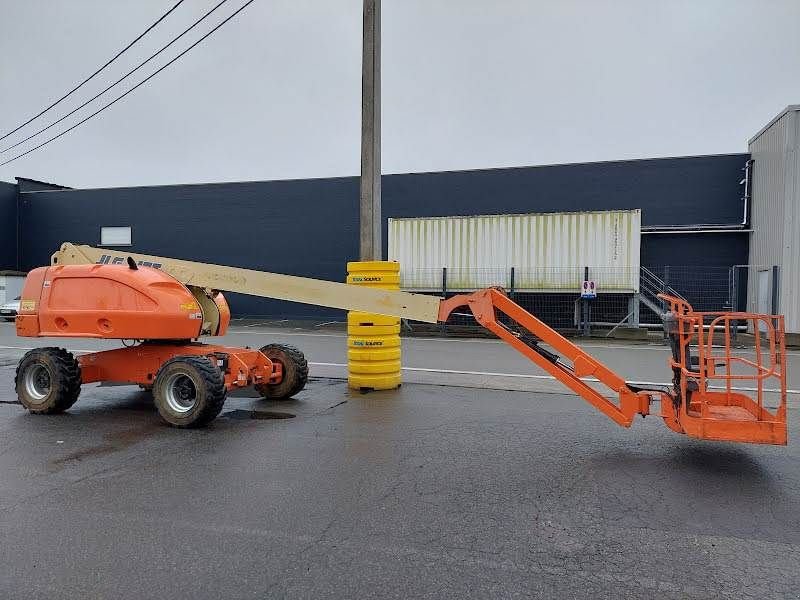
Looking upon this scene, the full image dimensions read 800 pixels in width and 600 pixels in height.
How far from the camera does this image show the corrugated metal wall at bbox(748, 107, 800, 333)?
19.1m

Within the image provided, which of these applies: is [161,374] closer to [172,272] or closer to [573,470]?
[172,272]

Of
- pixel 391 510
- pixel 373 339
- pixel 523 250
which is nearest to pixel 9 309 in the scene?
pixel 523 250

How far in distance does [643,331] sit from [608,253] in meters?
2.71

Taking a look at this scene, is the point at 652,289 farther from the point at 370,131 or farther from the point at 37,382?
the point at 37,382

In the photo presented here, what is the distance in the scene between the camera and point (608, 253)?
2055 cm

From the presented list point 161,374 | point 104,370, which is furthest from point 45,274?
point 161,374

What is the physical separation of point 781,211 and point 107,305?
19631 mm

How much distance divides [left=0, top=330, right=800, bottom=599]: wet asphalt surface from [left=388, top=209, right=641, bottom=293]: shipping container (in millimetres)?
13682

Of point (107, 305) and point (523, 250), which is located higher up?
point (523, 250)

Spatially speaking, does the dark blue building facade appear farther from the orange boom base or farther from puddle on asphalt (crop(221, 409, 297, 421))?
the orange boom base

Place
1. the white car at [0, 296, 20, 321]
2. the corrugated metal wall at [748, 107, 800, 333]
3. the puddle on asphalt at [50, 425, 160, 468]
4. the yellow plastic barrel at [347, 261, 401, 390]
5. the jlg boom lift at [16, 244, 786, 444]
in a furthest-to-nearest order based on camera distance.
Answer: the white car at [0, 296, 20, 321] → the corrugated metal wall at [748, 107, 800, 333] → the yellow plastic barrel at [347, 261, 401, 390] → the jlg boom lift at [16, 244, 786, 444] → the puddle on asphalt at [50, 425, 160, 468]

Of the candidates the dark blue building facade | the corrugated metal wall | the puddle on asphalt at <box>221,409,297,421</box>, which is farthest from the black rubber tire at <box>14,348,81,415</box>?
the dark blue building facade

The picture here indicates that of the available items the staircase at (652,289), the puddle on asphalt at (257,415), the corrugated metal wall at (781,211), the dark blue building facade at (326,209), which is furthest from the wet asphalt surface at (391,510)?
the dark blue building facade at (326,209)

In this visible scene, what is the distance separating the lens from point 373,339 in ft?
32.0
